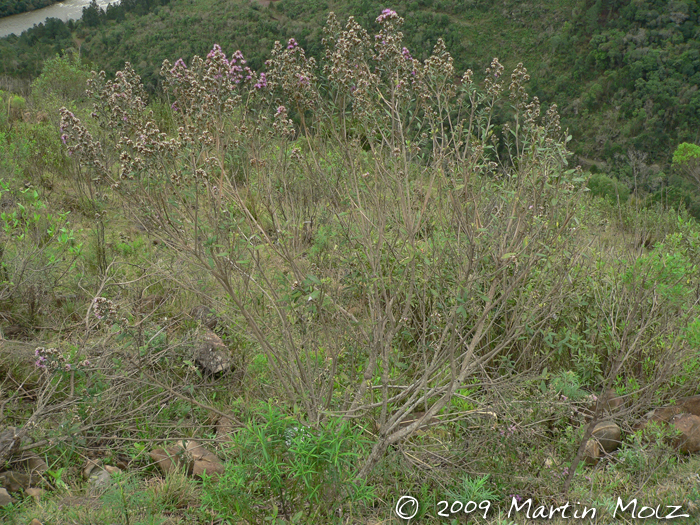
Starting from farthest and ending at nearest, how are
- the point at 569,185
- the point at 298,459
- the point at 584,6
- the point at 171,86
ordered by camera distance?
the point at 584,6 < the point at 171,86 < the point at 569,185 < the point at 298,459

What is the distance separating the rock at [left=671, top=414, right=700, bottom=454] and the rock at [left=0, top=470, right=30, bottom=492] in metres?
3.45

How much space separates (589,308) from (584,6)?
49.0 meters

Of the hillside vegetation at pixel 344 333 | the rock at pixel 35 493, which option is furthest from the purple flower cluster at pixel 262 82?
the rock at pixel 35 493

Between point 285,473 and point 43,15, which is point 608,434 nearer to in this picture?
point 285,473

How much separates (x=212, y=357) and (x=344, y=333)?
2.86 ft

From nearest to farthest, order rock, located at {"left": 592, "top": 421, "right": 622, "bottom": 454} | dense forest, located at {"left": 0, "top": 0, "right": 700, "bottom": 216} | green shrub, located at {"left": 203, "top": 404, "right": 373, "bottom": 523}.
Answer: green shrub, located at {"left": 203, "top": 404, "right": 373, "bottom": 523} → rock, located at {"left": 592, "top": 421, "right": 622, "bottom": 454} → dense forest, located at {"left": 0, "top": 0, "right": 700, "bottom": 216}

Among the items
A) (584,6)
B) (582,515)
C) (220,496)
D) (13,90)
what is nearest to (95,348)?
(220,496)

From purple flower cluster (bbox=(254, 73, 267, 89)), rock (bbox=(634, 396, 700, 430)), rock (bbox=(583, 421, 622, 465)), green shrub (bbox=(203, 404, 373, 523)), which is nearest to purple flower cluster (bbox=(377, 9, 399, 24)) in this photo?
purple flower cluster (bbox=(254, 73, 267, 89))

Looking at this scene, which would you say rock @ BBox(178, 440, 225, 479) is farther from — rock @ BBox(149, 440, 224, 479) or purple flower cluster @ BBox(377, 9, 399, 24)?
purple flower cluster @ BBox(377, 9, 399, 24)

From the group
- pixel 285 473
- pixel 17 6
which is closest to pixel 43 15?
pixel 17 6

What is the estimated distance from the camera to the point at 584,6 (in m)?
43.9

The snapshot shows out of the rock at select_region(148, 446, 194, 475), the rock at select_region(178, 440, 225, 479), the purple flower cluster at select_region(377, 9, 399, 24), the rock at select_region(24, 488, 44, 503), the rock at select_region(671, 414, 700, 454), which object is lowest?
the rock at select_region(671, 414, 700, 454)

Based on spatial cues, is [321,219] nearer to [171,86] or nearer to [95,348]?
→ [171,86]

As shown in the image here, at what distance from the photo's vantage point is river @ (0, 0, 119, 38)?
96.4ft
